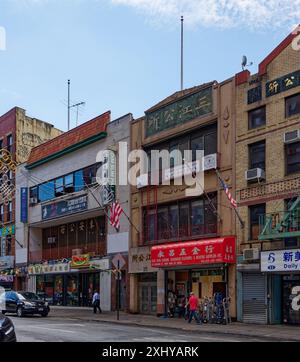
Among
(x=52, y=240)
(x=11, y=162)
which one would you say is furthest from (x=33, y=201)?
(x=11, y=162)

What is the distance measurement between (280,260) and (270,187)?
11.6 feet

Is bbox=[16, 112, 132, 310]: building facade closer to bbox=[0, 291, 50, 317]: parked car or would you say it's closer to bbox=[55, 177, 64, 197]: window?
bbox=[55, 177, 64, 197]: window

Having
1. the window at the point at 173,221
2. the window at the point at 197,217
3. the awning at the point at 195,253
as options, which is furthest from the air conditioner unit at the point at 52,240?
the window at the point at 197,217

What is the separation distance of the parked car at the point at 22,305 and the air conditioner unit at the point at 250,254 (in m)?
12.4

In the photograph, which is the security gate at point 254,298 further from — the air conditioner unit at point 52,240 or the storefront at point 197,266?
the air conditioner unit at point 52,240

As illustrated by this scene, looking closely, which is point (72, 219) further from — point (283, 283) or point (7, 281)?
point (283, 283)

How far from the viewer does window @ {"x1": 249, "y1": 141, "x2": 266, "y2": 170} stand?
27188 millimetres

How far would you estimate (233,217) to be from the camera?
2812 centimetres

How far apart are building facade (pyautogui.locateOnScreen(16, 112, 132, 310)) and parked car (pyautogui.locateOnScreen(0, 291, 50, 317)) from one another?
521cm

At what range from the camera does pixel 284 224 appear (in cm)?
2462

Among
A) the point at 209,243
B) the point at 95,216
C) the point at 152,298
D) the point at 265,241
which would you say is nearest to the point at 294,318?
the point at 265,241

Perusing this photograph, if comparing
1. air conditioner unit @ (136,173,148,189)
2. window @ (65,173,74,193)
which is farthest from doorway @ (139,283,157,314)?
window @ (65,173,74,193)

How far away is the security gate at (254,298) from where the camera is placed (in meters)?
26.1
